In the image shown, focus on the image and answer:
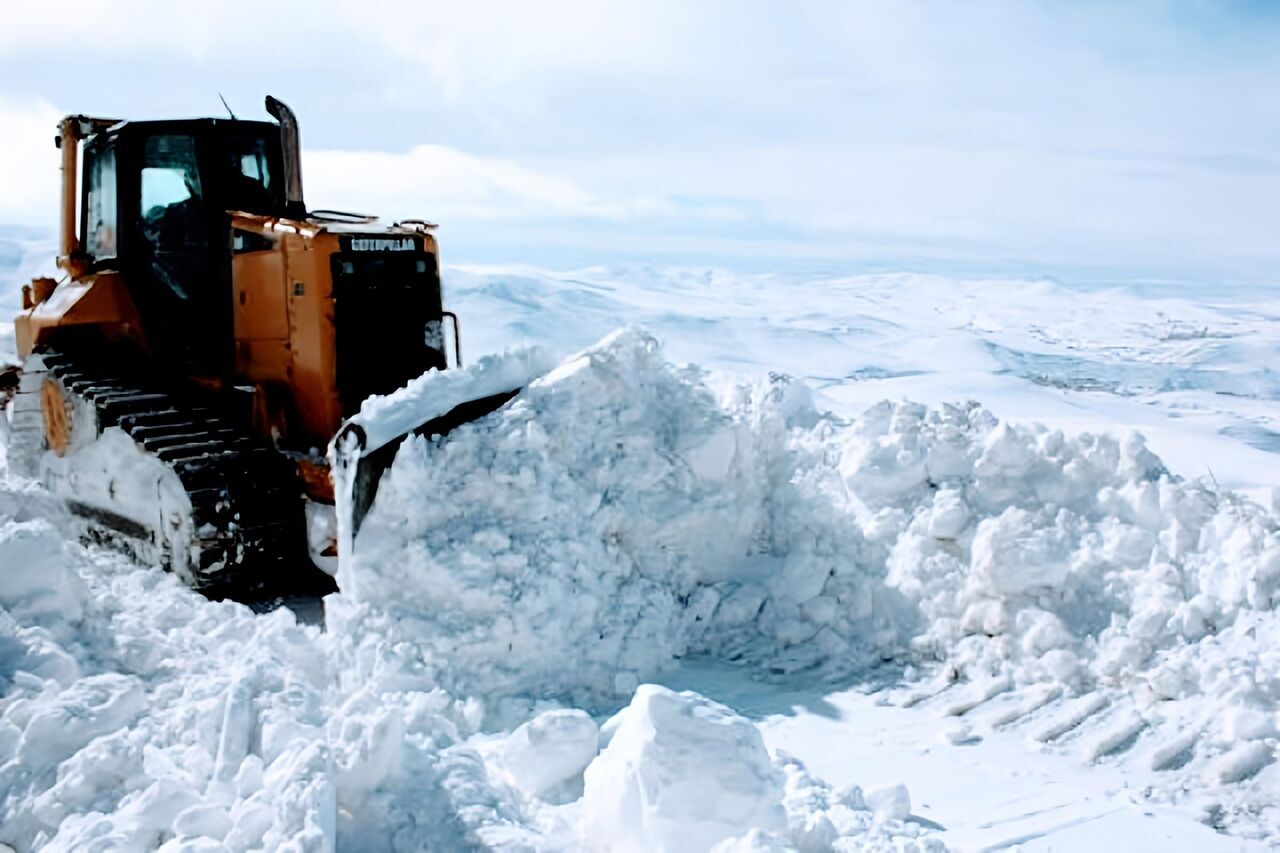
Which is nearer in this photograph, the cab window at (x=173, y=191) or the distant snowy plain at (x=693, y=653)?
the distant snowy plain at (x=693, y=653)

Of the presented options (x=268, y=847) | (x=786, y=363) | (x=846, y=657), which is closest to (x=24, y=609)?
(x=268, y=847)

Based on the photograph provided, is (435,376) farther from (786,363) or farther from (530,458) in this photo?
(786,363)

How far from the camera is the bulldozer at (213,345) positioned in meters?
5.80

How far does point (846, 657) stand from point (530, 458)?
1.71 meters

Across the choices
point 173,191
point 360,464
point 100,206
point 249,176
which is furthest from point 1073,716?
point 100,206

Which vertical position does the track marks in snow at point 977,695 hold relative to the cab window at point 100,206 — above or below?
below

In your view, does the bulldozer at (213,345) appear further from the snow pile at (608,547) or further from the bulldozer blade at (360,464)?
the snow pile at (608,547)

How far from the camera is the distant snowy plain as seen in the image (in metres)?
3.15

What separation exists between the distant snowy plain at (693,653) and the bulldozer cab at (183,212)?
1.41 metres

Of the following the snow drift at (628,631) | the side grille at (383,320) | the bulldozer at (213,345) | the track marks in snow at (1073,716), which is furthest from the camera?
the side grille at (383,320)

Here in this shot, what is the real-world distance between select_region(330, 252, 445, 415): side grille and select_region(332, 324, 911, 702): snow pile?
140 cm

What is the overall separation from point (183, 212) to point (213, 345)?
85 centimetres

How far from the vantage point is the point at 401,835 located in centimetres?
305

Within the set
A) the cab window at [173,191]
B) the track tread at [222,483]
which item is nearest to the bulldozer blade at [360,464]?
the track tread at [222,483]
